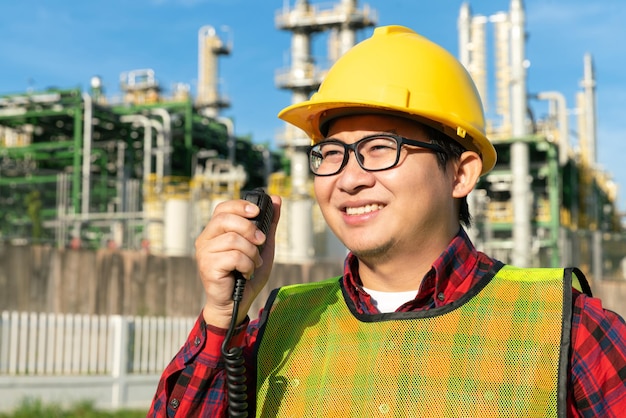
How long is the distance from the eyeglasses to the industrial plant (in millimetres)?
13648

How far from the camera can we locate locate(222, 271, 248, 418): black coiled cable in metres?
1.93

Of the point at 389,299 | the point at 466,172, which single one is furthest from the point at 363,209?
the point at 466,172

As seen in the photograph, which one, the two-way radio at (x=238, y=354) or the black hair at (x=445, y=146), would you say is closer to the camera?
the two-way radio at (x=238, y=354)

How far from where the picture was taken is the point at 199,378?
199cm

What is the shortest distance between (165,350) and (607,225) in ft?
105

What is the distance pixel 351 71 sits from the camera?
227 centimetres

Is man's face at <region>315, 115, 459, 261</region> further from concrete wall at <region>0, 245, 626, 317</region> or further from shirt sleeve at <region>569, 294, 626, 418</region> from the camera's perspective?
concrete wall at <region>0, 245, 626, 317</region>

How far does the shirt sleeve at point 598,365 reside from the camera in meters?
1.79

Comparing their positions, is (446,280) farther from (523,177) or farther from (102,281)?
(523,177)

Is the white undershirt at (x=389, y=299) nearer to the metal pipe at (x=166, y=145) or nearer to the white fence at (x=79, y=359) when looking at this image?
the white fence at (x=79, y=359)

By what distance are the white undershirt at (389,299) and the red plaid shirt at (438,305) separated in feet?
0.07

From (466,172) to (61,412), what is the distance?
333 inches

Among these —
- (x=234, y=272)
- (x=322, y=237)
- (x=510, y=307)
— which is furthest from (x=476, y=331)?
(x=322, y=237)

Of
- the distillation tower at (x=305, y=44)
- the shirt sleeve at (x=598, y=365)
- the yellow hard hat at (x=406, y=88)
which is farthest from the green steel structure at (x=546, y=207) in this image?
the shirt sleeve at (x=598, y=365)
